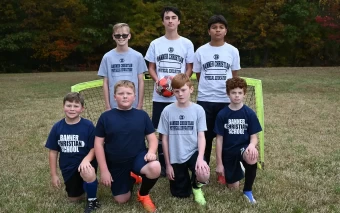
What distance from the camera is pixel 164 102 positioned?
478 centimetres

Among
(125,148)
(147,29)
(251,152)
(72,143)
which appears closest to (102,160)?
(125,148)

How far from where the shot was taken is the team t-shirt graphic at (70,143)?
155 inches

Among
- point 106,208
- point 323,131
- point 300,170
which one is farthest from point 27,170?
point 323,131

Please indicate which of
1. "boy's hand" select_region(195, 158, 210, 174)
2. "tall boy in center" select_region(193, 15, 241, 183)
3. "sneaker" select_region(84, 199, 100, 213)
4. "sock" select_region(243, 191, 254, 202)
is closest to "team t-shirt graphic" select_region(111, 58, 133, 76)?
"tall boy in center" select_region(193, 15, 241, 183)

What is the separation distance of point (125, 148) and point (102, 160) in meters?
0.26

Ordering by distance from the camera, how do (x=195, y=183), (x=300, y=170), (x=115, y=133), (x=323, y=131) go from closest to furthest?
1. (x=115, y=133)
2. (x=195, y=183)
3. (x=300, y=170)
4. (x=323, y=131)

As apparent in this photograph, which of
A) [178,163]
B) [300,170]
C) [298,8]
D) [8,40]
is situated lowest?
[300,170]

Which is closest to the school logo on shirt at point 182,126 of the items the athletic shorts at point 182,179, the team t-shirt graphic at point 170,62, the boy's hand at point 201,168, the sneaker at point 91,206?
the athletic shorts at point 182,179

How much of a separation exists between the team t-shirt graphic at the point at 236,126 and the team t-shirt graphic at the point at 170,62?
940 mm

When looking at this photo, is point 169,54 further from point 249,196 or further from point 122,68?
point 249,196

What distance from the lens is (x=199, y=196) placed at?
13.4ft

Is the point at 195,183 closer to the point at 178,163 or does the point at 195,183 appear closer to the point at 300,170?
the point at 178,163

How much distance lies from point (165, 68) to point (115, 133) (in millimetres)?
1225

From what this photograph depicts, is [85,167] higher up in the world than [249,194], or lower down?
higher up
